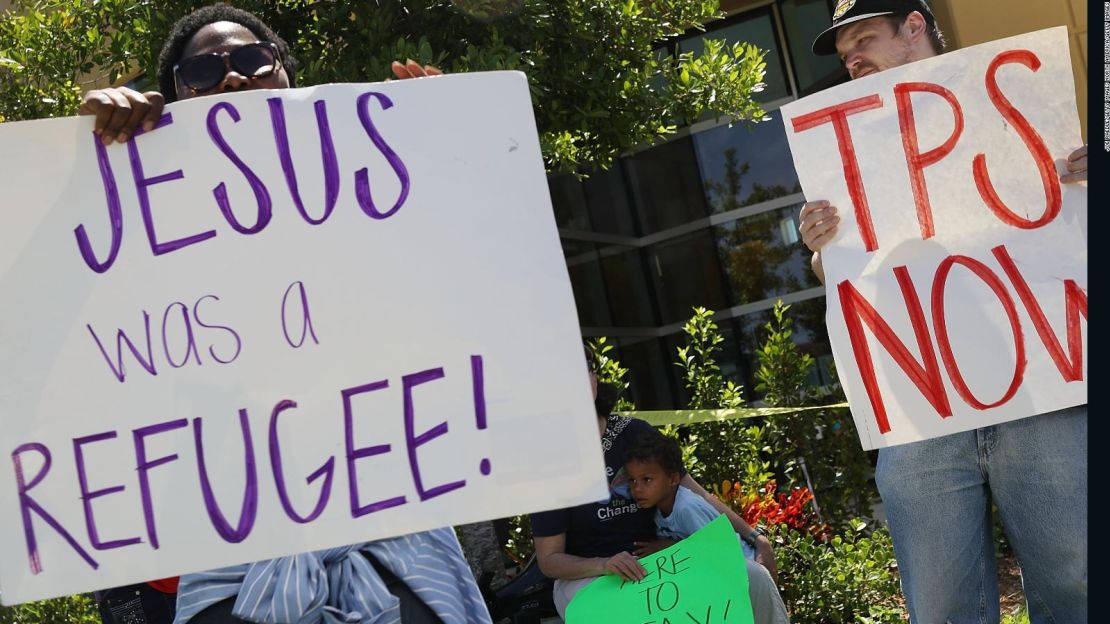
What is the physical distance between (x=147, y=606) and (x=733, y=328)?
338 inches

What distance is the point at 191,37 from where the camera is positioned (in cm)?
232

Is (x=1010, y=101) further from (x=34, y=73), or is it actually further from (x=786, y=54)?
(x=786, y=54)

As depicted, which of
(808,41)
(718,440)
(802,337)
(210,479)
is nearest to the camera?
(210,479)

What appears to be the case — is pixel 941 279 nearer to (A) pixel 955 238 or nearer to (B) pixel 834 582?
(A) pixel 955 238

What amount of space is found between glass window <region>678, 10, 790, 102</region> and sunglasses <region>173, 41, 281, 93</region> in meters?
7.52

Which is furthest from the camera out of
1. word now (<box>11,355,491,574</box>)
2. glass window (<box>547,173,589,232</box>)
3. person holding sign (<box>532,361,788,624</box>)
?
glass window (<box>547,173,589,232</box>)

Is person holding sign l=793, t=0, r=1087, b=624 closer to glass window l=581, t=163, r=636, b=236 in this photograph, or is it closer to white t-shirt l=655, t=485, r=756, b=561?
white t-shirt l=655, t=485, r=756, b=561

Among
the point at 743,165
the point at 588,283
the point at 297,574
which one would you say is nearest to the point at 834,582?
the point at 297,574

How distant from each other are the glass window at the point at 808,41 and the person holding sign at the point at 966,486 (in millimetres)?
6273


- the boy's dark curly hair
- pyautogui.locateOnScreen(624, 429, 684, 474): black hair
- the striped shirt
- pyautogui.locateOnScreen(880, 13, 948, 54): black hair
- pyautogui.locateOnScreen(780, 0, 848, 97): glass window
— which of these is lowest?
pyautogui.locateOnScreen(624, 429, 684, 474): black hair

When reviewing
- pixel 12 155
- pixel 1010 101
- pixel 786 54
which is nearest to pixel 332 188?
pixel 12 155

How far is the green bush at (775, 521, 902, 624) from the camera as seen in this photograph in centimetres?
509

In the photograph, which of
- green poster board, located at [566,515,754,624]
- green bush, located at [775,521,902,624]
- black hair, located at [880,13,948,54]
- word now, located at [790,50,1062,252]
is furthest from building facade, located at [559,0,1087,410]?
word now, located at [790,50,1062,252]

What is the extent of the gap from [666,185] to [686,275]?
882 mm
